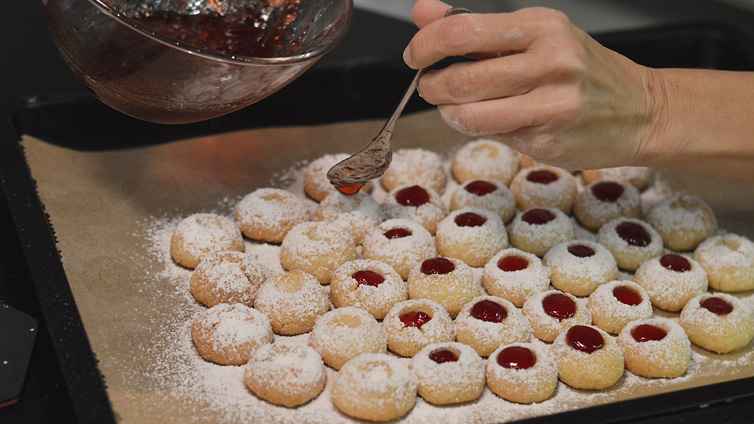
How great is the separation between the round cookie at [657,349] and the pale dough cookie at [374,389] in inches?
19.4

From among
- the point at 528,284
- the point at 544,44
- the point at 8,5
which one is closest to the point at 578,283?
the point at 528,284

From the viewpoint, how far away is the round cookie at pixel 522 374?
1.55m

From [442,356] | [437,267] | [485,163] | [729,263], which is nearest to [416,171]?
[485,163]

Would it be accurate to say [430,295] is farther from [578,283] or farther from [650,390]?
[650,390]

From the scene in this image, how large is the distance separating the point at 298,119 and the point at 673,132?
1128mm

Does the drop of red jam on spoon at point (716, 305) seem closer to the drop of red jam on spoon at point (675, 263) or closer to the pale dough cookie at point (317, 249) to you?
the drop of red jam on spoon at point (675, 263)

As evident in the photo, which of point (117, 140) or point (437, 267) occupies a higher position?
point (117, 140)

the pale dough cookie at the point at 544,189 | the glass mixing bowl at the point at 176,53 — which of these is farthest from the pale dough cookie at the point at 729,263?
the glass mixing bowl at the point at 176,53

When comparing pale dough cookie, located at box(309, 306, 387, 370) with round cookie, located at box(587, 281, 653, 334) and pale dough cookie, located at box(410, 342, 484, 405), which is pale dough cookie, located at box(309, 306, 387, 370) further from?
round cookie, located at box(587, 281, 653, 334)

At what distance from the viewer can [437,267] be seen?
6.14 ft

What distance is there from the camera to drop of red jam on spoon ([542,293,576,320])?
5.76 feet

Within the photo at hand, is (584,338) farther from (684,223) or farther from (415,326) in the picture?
(684,223)

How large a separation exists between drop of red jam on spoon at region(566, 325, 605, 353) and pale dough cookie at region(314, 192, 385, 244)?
24.6 inches

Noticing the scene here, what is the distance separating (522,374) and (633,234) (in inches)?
25.9
